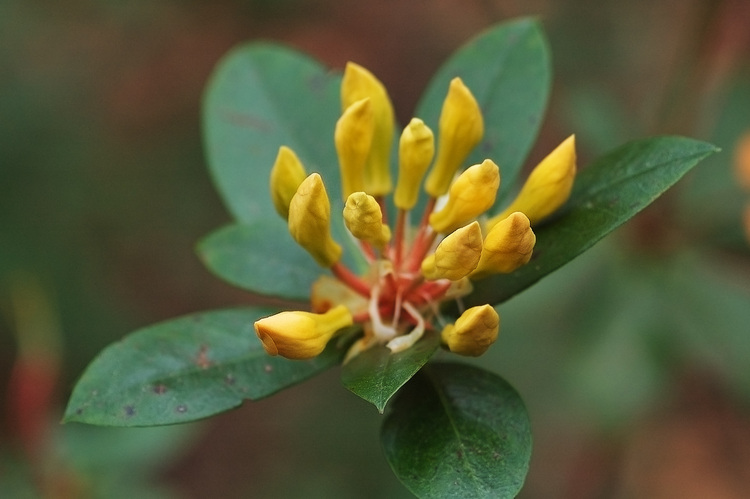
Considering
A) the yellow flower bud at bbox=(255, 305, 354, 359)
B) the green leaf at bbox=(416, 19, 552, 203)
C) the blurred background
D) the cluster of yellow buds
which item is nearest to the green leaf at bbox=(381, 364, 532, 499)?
the cluster of yellow buds

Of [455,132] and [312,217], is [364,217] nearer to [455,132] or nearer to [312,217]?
[312,217]

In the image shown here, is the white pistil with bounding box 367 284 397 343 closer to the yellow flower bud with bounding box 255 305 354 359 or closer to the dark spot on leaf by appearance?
the yellow flower bud with bounding box 255 305 354 359

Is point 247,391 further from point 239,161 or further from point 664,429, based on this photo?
point 664,429

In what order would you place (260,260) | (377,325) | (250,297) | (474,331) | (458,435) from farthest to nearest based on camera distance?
(250,297), (260,260), (377,325), (458,435), (474,331)

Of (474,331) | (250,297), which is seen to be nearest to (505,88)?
(474,331)

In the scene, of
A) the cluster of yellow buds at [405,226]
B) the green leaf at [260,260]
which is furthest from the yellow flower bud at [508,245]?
the green leaf at [260,260]
